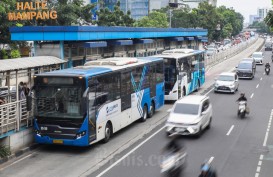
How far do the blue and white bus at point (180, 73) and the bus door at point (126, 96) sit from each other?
832 centimetres

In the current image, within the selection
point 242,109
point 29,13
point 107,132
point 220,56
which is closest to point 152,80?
point 242,109

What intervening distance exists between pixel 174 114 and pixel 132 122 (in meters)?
2.98

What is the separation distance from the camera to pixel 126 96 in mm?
20422

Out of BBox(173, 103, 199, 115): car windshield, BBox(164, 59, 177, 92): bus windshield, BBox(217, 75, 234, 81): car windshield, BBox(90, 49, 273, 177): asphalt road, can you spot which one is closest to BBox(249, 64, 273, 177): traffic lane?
BBox(90, 49, 273, 177): asphalt road

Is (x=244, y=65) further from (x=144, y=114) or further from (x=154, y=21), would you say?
(x=154, y=21)

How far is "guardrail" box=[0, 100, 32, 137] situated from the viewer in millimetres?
16266

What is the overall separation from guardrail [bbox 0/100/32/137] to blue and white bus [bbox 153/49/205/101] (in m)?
13.1

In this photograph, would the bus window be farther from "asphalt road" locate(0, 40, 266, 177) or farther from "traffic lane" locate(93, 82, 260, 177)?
"traffic lane" locate(93, 82, 260, 177)

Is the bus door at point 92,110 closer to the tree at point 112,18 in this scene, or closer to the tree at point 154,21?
the tree at point 112,18

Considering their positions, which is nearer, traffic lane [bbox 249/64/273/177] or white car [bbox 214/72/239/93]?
traffic lane [bbox 249/64/273/177]

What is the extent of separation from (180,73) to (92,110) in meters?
13.7

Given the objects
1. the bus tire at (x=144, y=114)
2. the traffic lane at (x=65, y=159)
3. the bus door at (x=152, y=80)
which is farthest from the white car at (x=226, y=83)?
the traffic lane at (x=65, y=159)

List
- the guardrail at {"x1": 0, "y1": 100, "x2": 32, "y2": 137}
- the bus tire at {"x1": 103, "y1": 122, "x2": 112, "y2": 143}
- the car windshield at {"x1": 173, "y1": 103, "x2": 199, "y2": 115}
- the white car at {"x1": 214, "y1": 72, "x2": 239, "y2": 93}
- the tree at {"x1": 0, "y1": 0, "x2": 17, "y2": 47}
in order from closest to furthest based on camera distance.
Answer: the guardrail at {"x1": 0, "y1": 100, "x2": 32, "y2": 137} < the bus tire at {"x1": 103, "y1": 122, "x2": 112, "y2": 143} < the car windshield at {"x1": 173, "y1": 103, "x2": 199, "y2": 115} < the tree at {"x1": 0, "y1": 0, "x2": 17, "y2": 47} < the white car at {"x1": 214, "y1": 72, "x2": 239, "y2": 93}

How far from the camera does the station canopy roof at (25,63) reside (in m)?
16.8
